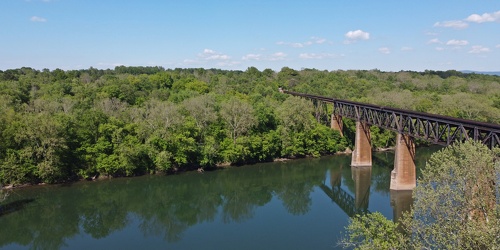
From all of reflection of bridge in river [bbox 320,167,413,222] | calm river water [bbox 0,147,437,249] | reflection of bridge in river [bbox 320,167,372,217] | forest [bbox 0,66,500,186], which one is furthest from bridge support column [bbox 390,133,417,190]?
forest [bbox 0,66,500,186]

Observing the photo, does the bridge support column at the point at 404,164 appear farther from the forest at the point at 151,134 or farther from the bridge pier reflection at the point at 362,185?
the forest at the point at 151,134

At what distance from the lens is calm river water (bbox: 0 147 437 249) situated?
31.2 meters

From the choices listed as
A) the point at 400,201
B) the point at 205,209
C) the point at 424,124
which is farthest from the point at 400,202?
the point at 205,209

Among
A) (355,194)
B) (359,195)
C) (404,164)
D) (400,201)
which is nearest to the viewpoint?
(400,201)

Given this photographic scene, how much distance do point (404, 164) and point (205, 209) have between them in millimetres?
24171

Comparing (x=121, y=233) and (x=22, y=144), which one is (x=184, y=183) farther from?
(x=22, y=144)

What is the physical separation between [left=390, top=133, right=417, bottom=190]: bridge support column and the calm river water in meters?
1.72

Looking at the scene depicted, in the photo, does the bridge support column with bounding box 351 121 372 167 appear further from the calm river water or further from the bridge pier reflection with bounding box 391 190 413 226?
the bridge pier reflection with bounding box 391 190 413 226

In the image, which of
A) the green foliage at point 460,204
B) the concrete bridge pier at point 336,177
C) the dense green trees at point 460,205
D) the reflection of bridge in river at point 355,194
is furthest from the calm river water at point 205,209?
the green foliage at point 460,204

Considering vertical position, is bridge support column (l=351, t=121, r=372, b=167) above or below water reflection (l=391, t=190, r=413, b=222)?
above

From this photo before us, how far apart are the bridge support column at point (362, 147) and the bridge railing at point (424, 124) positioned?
5.40 feet

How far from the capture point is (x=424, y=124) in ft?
149

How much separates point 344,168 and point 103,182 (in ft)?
119

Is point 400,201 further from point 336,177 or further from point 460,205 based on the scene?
point 460,205
